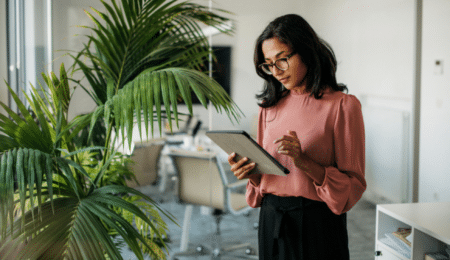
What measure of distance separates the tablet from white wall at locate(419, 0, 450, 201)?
2256mm

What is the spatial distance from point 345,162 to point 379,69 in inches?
89.1

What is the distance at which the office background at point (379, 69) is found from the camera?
303 centimetres

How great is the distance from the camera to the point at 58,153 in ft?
5.14

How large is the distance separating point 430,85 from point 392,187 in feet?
2.79

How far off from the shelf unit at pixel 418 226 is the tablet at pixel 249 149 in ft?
2.79

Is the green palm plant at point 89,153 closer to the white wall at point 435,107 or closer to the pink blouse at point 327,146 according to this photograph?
the pink blouse at point 327,146

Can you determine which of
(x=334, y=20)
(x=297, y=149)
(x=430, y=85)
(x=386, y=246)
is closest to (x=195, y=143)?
(x=334, y=20)

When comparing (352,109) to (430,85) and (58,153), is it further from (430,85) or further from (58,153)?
(430,85)

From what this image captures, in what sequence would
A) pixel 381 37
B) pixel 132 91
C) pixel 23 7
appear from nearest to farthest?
pixel 132 91
pixel 23 7
pixel 381 37

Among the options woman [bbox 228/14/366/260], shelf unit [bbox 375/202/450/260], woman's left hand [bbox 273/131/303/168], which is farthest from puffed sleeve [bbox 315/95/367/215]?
shelf unit [bbox 375/202/450/260]

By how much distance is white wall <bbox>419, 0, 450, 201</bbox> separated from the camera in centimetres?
300

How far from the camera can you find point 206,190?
10.4ft

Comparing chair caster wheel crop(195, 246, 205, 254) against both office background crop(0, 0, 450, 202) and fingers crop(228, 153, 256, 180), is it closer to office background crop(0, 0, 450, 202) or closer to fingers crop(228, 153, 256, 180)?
office background crop(0, 0, 450, 202)

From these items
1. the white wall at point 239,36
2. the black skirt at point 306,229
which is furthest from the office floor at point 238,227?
the black skirt at point 306,229
